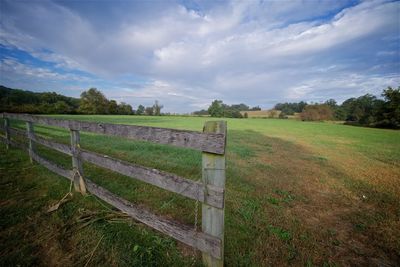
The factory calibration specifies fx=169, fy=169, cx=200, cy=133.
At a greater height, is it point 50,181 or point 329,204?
point 50,181

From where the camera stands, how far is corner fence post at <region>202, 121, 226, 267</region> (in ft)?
6.00

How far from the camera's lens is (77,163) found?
358cm

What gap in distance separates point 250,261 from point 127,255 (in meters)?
1.70

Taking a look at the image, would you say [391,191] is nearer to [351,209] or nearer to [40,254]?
[351,209]

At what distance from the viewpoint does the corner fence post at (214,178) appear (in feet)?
6.00

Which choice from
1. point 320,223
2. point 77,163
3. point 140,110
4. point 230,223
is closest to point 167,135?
point 230,223

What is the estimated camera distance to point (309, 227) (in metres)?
3.21

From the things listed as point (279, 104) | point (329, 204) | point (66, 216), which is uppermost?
point (279, 104)

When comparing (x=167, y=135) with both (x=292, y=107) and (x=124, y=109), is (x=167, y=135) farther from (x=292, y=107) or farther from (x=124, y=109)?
(x=292, y=107)

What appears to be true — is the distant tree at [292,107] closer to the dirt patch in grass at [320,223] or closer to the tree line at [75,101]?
the tree line at [75,101]

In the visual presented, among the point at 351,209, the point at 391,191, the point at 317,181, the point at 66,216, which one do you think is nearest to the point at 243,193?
the point at 351,209

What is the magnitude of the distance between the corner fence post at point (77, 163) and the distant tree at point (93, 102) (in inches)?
3188

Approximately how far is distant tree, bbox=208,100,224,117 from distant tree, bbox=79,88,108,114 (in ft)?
200

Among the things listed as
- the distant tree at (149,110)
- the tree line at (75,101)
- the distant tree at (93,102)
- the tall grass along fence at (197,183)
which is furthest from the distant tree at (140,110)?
the tall grass along fence at (197,183)
